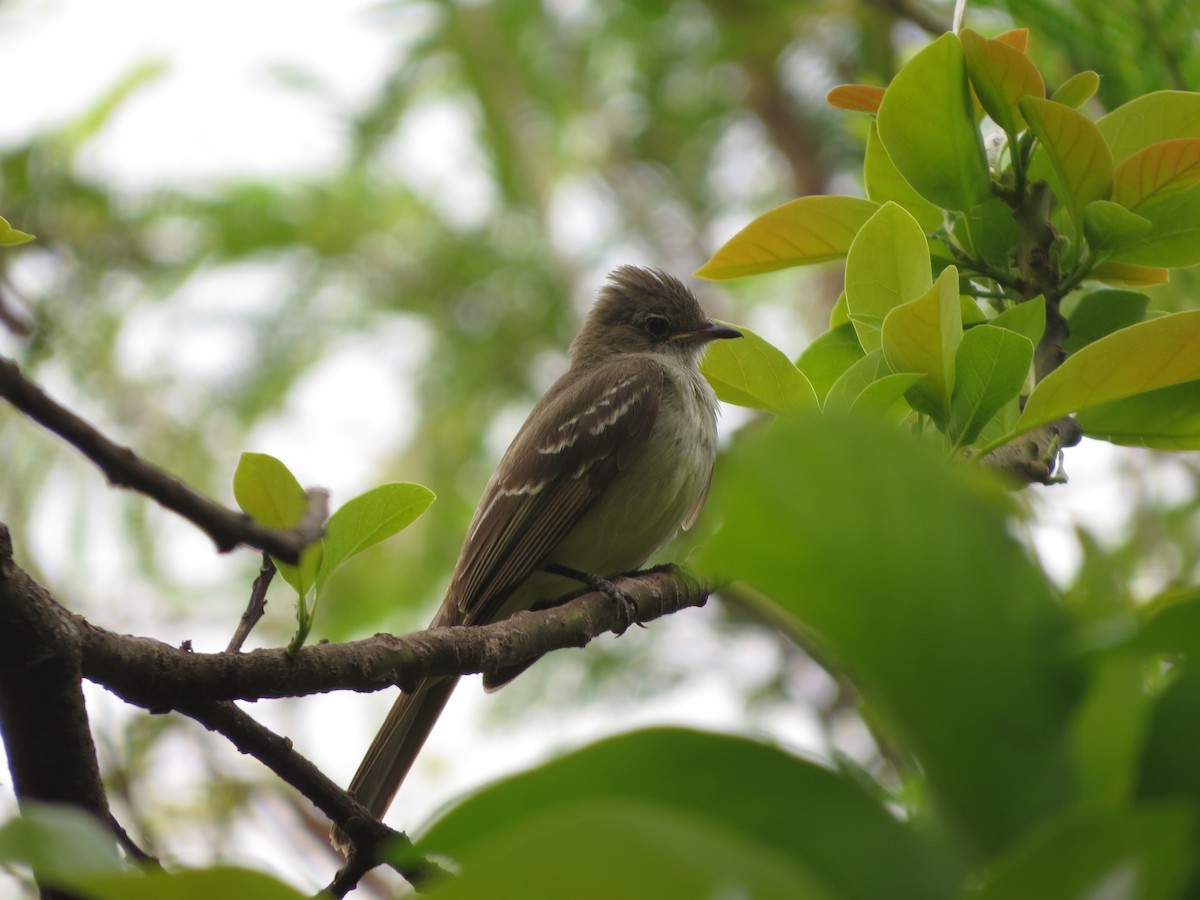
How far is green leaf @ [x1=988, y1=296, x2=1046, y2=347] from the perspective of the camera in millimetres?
2131

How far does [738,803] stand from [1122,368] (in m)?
1.40

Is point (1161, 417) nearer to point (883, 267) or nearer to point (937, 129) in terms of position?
point (883, 267)

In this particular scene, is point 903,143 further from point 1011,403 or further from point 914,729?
point 914,729

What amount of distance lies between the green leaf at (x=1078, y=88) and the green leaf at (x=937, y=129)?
237mm

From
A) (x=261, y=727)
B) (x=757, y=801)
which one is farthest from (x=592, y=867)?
(x=261, y=727)

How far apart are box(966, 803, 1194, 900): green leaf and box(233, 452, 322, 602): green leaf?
1.38 meters

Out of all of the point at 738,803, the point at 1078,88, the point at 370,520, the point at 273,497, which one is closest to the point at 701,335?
the point at 1078,88

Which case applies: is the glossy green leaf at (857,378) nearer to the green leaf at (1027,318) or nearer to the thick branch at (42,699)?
the green leaf at (1027,318)

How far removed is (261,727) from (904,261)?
1.48 metres

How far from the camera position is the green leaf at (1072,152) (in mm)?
2242

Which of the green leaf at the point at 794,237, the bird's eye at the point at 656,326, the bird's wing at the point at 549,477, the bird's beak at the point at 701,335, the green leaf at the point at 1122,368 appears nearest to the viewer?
the green leaf at the point at 1122,368

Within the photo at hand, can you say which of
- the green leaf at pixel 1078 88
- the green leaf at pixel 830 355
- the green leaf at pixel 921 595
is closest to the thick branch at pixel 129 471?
the green leaf at pixel 921 595

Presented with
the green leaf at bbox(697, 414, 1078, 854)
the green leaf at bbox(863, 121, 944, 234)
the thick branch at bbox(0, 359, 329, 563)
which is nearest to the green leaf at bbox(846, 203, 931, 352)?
the green leaf at bbox(863, 121, 944, 234)

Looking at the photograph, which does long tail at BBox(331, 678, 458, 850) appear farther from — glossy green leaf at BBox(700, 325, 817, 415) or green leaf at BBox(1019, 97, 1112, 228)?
green leaf at BBox(1019, 97, 1112, 228)
